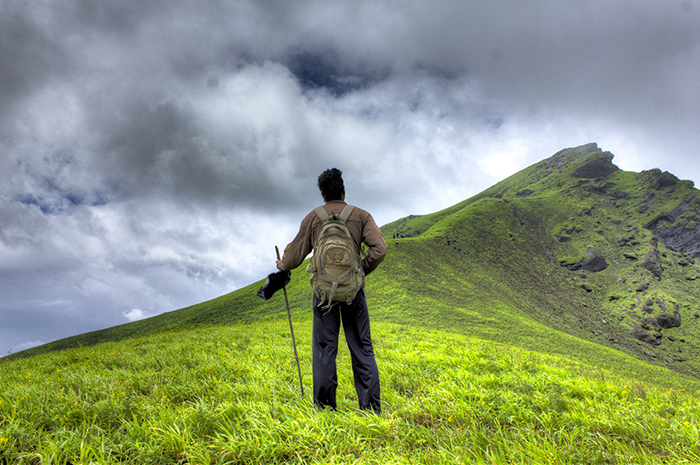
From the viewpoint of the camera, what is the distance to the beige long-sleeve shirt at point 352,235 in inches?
147

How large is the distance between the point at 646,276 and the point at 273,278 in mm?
100386

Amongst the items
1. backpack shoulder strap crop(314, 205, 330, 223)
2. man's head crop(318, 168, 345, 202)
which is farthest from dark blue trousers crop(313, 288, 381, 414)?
man's head crop(318, 168, 345, 202)

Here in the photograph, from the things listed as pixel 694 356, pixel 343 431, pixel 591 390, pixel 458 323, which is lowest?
pixel 694 356

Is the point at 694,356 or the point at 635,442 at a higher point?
the point at 635,442

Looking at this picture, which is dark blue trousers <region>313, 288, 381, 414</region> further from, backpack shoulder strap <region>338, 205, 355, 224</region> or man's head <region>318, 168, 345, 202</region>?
man's head <region>318, 168, 345, 202</region>

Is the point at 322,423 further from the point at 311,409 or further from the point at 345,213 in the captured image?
the point at 345,213

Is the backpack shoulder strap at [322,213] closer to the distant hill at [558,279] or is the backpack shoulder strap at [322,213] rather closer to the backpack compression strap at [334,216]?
the backpack compression strap at [334,216]

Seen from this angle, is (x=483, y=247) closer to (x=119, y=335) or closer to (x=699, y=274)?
(x=699, y=274)

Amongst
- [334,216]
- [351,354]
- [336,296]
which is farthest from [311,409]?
[334,216]

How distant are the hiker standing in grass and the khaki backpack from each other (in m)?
0.01

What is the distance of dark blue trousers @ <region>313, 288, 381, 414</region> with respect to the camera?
11.0 ft

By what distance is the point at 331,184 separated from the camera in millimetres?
3863

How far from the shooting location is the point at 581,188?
4587 inches

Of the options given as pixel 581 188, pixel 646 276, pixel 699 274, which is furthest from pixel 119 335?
pixel 581 188
